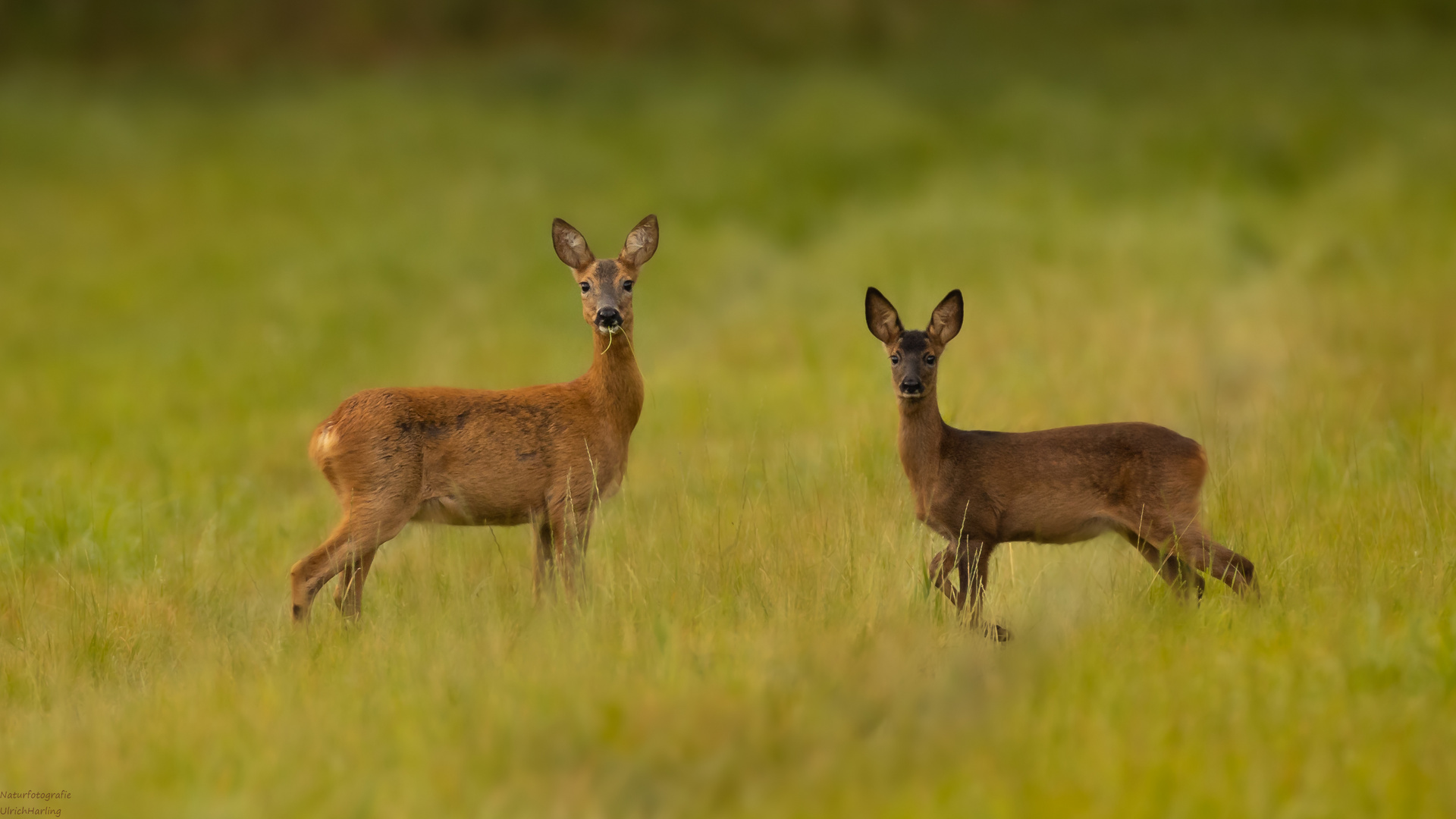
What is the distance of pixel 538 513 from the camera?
23.2ft

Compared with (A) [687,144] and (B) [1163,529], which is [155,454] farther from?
(A) [687,144]

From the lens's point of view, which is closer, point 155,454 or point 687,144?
point 155,454

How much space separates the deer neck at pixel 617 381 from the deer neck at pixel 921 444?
4.50 feet

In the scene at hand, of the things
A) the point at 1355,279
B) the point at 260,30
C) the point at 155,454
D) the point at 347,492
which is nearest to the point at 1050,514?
the point at 347,492

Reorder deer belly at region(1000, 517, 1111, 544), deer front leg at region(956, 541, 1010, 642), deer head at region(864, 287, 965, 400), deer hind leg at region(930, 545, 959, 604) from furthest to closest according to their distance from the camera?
deer head at region(864, 287, 965, 400) < deer belly at region(1000, 517, 1111, 544) < deer hind leg at region(930, 545, 959, 604) < deer front leg at region(956, 541, 1010, 642)

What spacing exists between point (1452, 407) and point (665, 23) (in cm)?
2372

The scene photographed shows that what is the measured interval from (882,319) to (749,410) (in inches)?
185

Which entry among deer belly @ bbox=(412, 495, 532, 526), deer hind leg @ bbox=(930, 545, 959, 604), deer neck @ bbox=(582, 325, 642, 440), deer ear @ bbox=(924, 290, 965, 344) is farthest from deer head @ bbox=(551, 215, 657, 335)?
deer hind leg @ bbox=(930, 545, 959, 604)

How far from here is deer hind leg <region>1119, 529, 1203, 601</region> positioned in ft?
20.8

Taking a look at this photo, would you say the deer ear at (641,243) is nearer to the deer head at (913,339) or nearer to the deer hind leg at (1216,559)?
the deer head at (913,339)

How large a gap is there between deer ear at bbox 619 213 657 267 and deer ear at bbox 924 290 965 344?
152 centimetres

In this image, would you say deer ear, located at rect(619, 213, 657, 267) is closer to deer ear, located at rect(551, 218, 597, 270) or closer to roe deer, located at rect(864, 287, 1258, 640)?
deer ear, located at rect(551, 218, 597, 270)

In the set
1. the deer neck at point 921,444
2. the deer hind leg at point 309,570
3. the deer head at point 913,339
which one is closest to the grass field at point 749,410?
the deer hind leg at point 309,570

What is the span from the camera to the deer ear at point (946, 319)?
23.1ft
